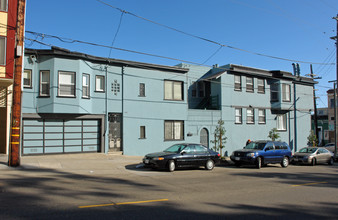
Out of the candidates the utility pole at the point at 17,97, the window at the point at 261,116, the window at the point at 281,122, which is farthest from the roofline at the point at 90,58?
the window at the point at 281,122

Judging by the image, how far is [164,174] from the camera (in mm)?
13453

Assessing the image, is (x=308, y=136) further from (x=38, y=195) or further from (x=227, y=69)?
(x=38, y=195)

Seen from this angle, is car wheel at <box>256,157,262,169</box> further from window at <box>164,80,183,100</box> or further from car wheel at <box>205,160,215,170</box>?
window at <box>164,80,183,100</box>

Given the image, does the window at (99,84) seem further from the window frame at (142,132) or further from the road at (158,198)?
the road at (158,198)

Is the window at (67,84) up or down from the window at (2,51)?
down

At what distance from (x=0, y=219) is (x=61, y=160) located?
35.1ft

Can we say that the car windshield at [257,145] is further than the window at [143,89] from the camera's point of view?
No

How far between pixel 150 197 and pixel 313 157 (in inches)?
652

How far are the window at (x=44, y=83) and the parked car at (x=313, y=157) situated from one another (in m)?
17.8

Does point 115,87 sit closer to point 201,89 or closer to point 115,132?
point 115,132

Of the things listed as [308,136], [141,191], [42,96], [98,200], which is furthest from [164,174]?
[308,136]

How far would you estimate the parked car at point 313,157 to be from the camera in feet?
67.2

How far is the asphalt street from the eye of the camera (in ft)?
21.4

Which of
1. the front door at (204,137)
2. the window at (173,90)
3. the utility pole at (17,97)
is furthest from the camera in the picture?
the front door at (204,137)
